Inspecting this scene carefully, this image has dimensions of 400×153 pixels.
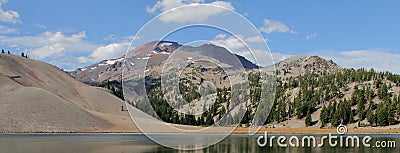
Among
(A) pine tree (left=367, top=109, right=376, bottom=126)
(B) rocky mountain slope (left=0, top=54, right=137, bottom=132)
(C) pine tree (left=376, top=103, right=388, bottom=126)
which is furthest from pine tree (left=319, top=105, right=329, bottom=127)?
(B) rocky mountain slope (left=0, top=54, right=137, bottom=132)

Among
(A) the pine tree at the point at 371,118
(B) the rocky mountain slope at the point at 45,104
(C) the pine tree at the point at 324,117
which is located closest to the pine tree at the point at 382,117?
(A) the pine tree at the point at 371,118

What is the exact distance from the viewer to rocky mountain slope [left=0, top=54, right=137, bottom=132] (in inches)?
4599

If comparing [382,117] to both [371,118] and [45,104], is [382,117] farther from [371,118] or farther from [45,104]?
[45,104]

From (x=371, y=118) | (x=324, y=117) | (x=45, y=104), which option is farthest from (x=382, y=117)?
(x=45, y=104)

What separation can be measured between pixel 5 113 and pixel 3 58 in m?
65.4

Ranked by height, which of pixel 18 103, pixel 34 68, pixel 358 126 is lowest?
pixel 358 126

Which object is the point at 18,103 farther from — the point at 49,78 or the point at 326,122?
the point at 326,122

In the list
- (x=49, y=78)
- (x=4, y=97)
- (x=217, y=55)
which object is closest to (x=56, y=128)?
(x=4, y=97)

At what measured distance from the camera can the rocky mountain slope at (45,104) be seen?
117m

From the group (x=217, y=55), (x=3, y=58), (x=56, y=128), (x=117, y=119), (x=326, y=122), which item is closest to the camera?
(x=217, y=55)

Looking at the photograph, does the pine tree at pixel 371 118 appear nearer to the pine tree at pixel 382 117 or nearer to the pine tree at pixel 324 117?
the pine tree at pixel 382 117

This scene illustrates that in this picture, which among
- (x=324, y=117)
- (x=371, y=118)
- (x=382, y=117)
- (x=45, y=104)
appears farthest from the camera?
(x=324, y=117)

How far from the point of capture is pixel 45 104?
129m

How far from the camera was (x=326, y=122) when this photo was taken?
185250 millimetres
